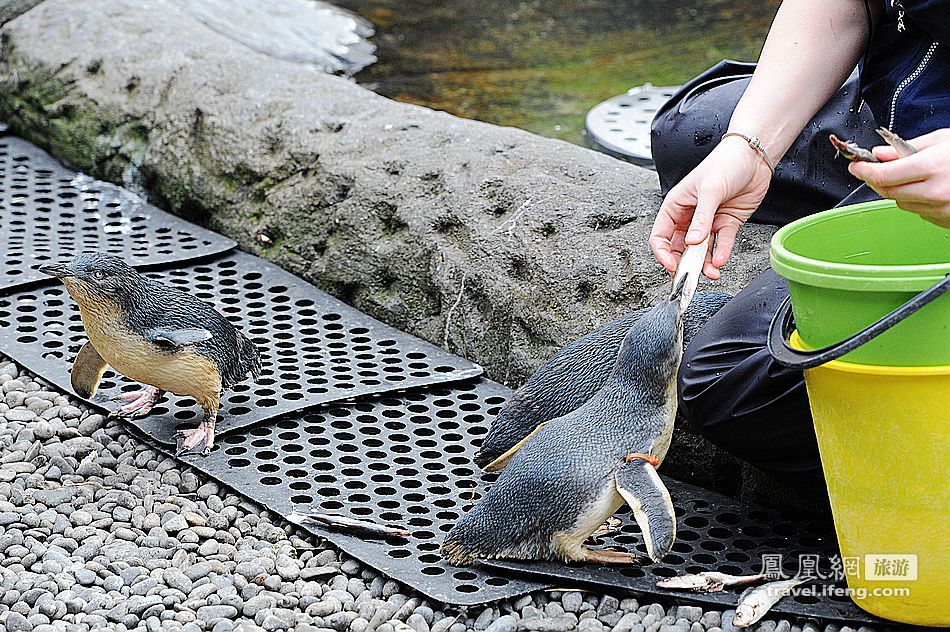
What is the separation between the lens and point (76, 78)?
190 inches

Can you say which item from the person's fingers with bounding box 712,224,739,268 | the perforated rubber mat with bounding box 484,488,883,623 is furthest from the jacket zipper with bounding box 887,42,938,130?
the perforated rubber mat with bounding box 484,488,883,623

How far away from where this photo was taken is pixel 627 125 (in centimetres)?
477

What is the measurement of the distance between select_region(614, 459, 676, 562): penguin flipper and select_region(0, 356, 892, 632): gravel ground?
7.5 inches

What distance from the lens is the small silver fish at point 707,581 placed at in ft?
7.12

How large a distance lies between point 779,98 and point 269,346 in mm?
1641

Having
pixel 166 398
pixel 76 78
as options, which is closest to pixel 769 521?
pixel 166 398

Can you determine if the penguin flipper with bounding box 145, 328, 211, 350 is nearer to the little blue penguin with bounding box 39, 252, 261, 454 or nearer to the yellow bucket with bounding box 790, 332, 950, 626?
the little blue penguin with bounding box 39, 252, 261, 454

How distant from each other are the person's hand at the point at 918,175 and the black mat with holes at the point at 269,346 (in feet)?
5.40

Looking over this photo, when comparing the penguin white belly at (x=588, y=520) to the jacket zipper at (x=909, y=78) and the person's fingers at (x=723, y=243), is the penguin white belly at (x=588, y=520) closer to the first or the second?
the person's fingers at (x=723, y=243)

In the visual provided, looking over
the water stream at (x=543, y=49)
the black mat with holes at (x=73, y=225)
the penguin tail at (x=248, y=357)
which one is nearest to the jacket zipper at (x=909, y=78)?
the penguin tail at (x=248, y=357)

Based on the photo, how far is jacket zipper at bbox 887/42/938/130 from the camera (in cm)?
224

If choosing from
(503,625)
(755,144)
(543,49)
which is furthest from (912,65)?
(543,49)

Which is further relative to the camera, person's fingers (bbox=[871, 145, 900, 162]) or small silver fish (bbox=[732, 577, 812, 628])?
small silver fish (bbox=[732, 577, 812, 628])
